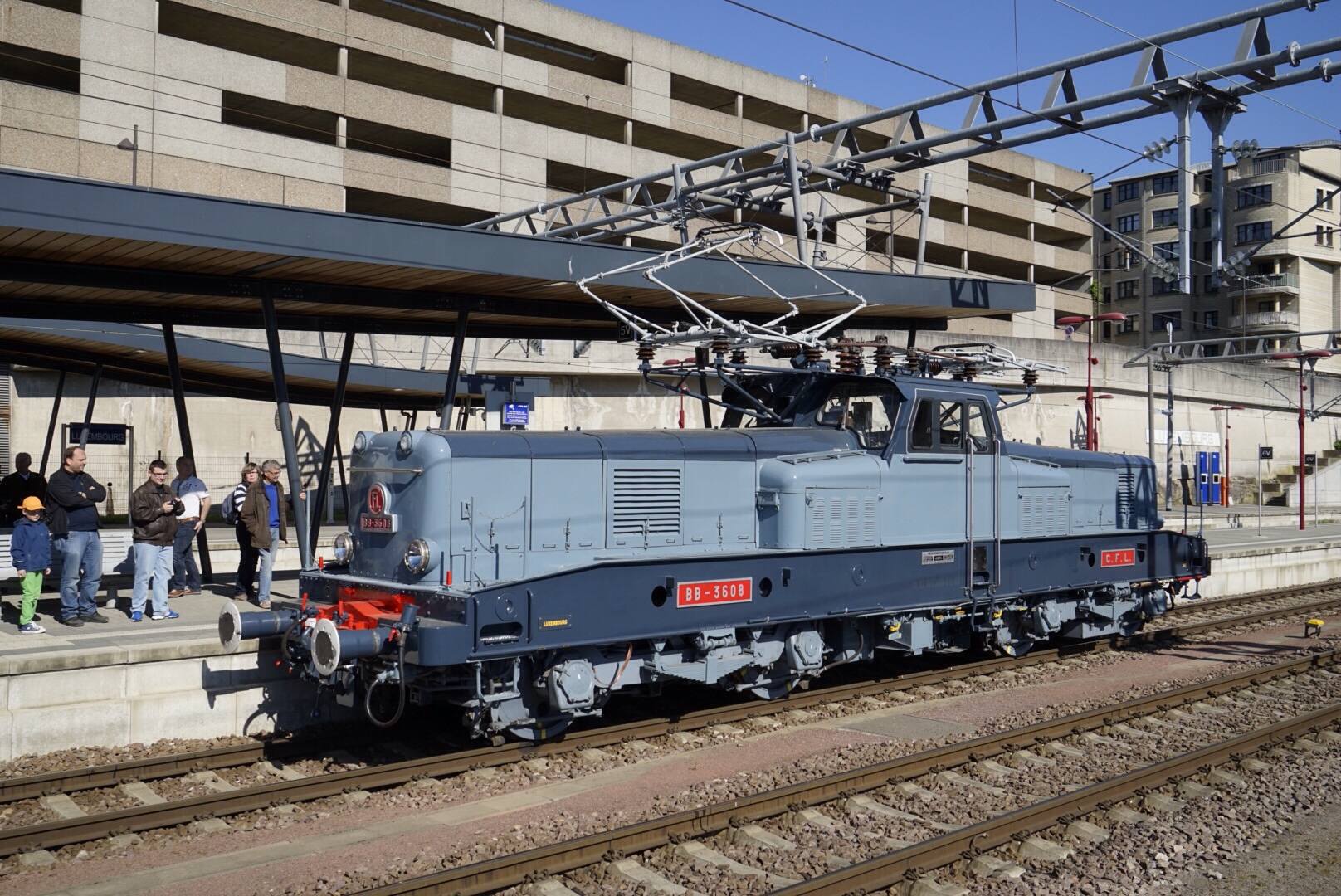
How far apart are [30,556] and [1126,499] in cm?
1257

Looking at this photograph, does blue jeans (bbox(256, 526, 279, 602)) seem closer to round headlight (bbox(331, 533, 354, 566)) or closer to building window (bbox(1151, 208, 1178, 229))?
round headlight (bbox(331, 533, 354, 566))

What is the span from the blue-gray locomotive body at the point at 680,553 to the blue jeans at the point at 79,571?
314 centimetres

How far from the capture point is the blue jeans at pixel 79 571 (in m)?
10.9

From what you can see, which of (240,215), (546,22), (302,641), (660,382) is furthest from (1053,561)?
(546,22)

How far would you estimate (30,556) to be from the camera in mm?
10367

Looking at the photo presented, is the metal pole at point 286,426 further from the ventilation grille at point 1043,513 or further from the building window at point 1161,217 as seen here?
the building window at point 1161,217

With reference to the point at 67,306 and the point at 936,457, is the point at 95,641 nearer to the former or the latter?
the point at 67,306

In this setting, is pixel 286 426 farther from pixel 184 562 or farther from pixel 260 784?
pixel 260 784

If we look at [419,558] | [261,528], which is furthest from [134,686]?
[261,528]

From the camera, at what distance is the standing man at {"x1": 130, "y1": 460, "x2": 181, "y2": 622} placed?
1120 cm

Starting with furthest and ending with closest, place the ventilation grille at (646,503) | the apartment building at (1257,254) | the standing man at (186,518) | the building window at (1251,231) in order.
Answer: the building window at (1251,231), the apartment building at (1257,254), the standing man at (186,518), the ventilation grille at (646,503)

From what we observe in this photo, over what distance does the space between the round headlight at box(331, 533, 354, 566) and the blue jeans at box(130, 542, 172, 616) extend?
3.19m

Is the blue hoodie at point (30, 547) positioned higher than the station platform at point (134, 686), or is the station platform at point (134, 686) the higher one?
the blue hoodie at point (30, 547)

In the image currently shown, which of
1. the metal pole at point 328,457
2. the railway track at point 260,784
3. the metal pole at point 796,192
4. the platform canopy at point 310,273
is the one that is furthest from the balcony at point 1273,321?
the railway track at point 260,784
